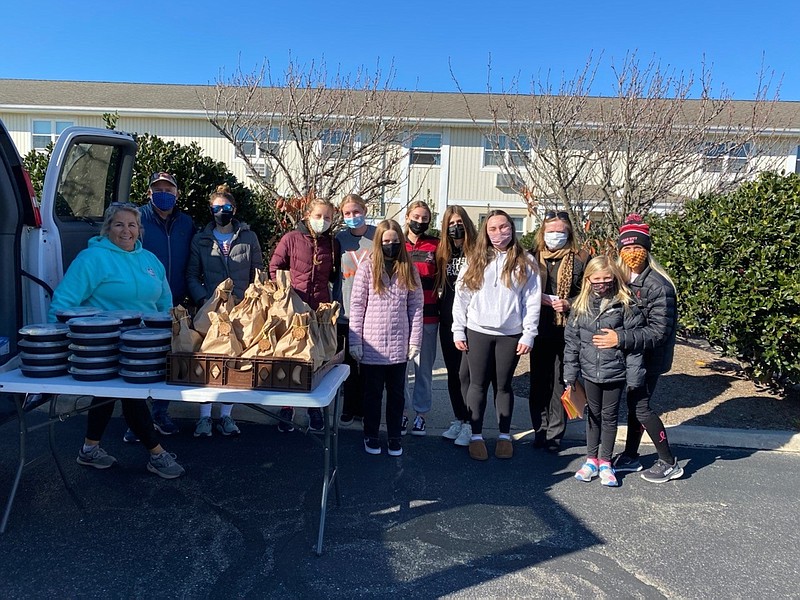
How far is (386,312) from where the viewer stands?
4402mm

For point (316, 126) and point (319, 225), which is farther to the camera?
point (316, 126)

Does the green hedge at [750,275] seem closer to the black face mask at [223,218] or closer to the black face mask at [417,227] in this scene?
the black face mask at [417,227]

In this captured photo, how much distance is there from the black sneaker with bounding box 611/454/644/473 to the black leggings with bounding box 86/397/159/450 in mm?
3344

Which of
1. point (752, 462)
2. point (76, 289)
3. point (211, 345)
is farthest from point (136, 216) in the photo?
point (752, 462)

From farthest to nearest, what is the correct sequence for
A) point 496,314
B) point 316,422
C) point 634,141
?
point 634,141
point 316,422
point 496,314

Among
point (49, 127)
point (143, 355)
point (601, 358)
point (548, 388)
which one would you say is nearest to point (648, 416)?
point (601, 358)

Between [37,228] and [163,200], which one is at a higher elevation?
[163,200]

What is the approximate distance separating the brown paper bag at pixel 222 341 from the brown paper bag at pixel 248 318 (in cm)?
5

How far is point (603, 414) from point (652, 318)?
78 cm

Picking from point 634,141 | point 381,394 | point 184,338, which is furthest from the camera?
point 634,141

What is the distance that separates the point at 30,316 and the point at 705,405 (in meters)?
6.06

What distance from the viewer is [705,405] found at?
6098 millimetres

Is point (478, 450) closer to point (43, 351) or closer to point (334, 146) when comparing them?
point (43, 351)

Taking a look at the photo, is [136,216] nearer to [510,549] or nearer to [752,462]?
[510,549]
